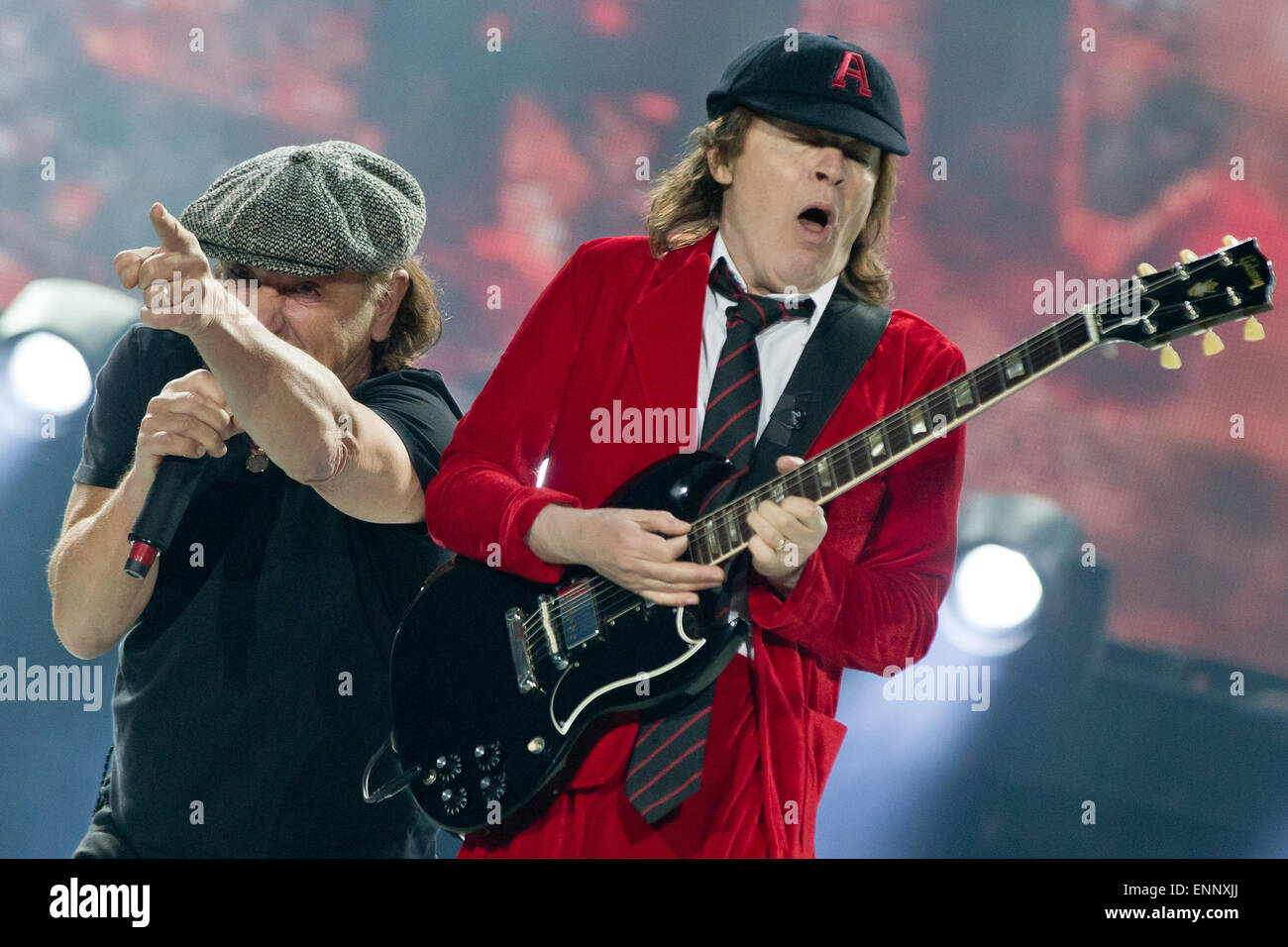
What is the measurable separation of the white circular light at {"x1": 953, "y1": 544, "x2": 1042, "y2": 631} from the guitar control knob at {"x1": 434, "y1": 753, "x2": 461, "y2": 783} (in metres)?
1.95

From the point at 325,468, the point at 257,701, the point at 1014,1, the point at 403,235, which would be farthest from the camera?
the point at 1014,1

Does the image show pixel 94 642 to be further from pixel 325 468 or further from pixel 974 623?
pixel 974 623

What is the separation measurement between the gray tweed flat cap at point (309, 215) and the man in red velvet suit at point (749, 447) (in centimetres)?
44

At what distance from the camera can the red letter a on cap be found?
6.22 ft

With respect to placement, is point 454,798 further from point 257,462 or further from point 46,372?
point 46,372

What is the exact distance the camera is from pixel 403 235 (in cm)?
237

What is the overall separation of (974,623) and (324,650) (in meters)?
1.98

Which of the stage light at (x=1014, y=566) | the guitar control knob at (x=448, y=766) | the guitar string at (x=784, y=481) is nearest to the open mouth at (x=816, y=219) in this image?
the guitar string at (x=784, y=481)

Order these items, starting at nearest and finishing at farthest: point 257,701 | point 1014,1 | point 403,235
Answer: point 257,701, point 403,235, point 1014,1

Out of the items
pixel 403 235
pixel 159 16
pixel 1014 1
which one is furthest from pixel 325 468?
pixel 1014 1

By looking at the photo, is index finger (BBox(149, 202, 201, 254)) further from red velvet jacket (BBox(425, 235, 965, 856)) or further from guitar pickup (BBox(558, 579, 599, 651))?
guitar pickup (BBox(558, 579, 599, 651))

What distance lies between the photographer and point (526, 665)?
197 centimetres

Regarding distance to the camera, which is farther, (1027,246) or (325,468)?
(1027,246)

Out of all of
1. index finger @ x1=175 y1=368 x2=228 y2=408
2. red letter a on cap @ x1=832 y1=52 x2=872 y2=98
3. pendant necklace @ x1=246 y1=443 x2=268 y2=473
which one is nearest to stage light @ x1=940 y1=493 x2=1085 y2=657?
red letter a on cap @ x1=832 y1=52 x2=872 y2=98
